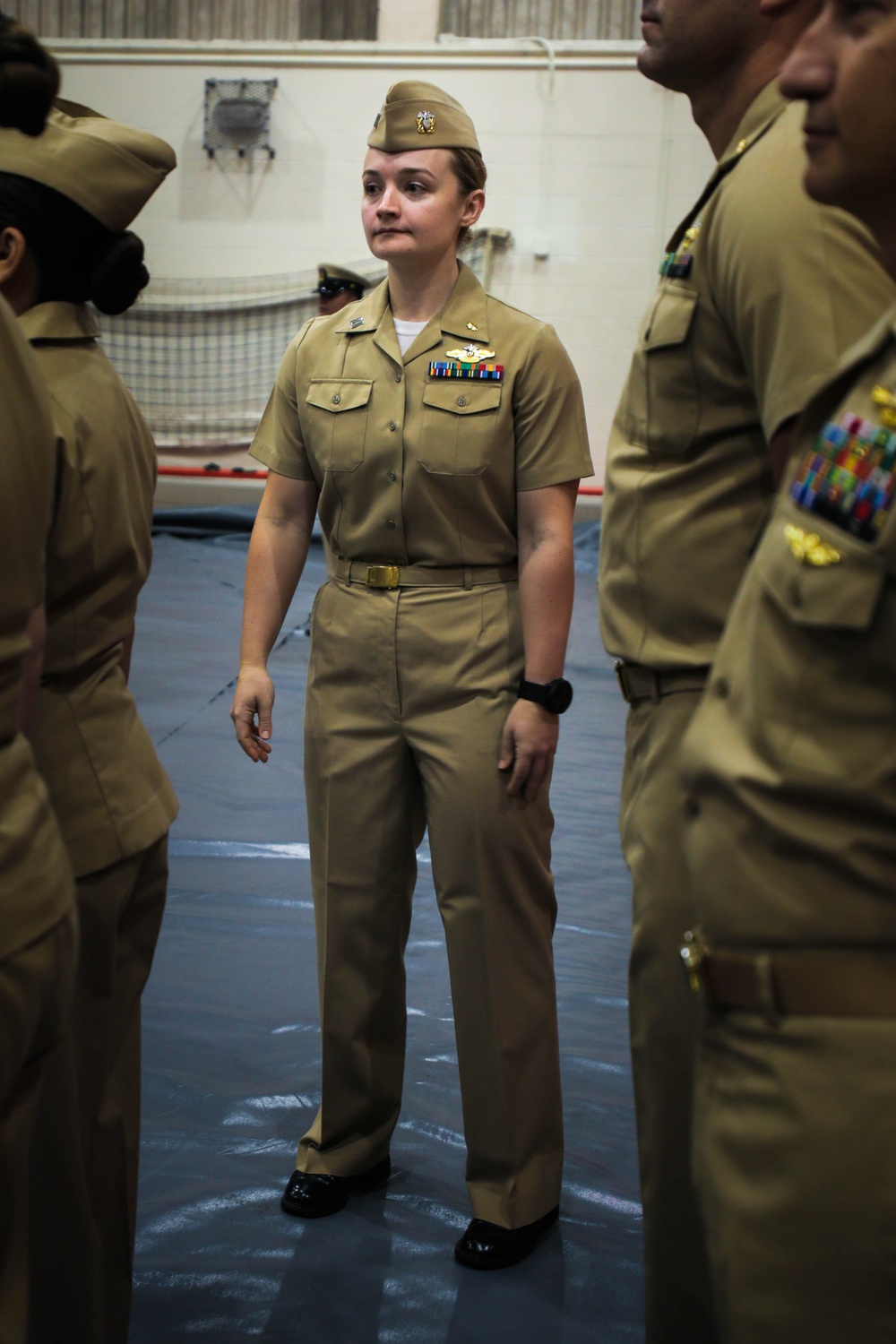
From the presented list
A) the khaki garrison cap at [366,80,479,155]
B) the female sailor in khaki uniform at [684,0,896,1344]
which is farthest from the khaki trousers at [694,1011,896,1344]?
the khaki garrison cap at [366,80,479,155]

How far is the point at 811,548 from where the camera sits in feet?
2.70

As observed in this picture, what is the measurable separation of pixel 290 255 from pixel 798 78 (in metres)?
8.78

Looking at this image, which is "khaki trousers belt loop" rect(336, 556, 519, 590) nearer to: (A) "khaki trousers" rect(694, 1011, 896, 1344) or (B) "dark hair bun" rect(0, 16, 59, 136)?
(B) "dark hair bun" rect(0, 16, 59, 136)

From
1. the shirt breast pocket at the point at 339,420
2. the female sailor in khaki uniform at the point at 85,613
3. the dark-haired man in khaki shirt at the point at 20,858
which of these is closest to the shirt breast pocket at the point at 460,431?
the shirt breast pocket at the point at 339,420

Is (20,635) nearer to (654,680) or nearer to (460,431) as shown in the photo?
(654,680)

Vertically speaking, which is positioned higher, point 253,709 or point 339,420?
point 339,420

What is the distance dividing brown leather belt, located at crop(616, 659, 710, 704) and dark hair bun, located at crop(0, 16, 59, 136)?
779mm

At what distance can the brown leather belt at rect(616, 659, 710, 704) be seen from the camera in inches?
51.9

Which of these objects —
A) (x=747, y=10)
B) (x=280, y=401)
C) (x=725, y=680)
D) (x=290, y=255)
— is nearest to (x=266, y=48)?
(x=290, y=255)

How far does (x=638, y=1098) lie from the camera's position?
1.34 m

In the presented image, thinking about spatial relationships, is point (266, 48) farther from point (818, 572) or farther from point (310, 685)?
point (818, 572)

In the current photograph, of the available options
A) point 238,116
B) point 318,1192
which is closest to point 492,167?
point 238,116

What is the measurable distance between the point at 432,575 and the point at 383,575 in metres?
0.07

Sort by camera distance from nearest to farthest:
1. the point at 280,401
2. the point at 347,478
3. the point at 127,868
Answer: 1. the point at 127,868
2. the point at 347,478
3. the point at 280,401
